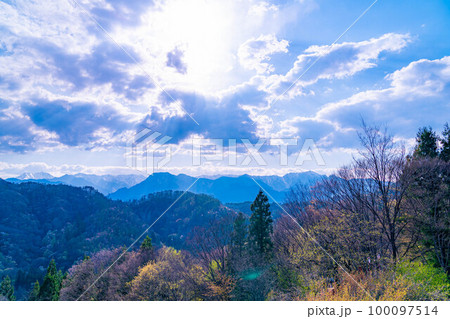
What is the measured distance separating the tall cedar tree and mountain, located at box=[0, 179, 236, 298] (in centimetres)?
458

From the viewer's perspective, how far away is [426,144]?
13398 mm

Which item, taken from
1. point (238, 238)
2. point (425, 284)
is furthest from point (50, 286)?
point (425, 284)

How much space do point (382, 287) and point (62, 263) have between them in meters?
56.1

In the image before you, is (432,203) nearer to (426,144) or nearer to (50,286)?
(426,144)

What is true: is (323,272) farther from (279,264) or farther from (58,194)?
(58,194)

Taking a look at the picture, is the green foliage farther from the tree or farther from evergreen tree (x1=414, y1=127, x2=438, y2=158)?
evergreen tree (x1=414, y1=127, x2=438, y2=158)

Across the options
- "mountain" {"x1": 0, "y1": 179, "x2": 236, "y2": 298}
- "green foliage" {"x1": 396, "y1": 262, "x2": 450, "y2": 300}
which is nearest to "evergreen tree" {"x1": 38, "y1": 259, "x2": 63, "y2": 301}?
"mountain" {"x1": 0, "y1": 179, "x2": 236, "y2": 298}

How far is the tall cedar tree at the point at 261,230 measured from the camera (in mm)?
20609

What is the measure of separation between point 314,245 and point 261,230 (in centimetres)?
843

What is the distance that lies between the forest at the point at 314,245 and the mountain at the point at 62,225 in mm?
166

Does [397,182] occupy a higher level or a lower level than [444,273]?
higher
